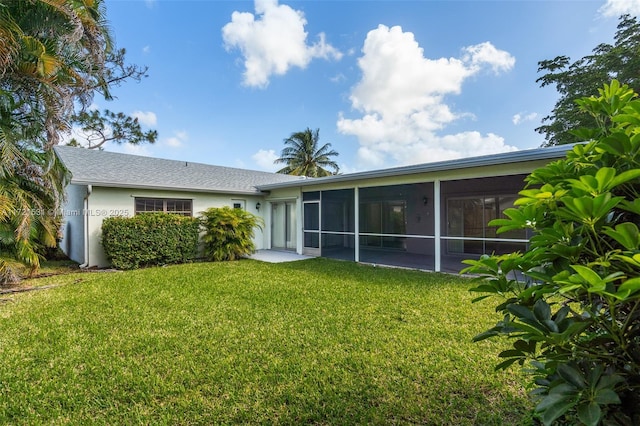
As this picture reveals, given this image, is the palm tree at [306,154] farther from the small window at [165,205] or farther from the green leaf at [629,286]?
the green leaf at [629,286]

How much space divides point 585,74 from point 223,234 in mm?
22994

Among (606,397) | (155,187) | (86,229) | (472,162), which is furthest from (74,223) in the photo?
(606,397)

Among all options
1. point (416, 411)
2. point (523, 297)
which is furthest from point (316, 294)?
point (523, 297)

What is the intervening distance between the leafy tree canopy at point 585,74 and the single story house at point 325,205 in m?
9.63

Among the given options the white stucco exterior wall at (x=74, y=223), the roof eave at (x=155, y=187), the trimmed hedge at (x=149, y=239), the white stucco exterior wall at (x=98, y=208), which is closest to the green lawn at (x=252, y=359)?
the trimmed hedge at (x=149, y=239)

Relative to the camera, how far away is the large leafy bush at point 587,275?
0.96 metres

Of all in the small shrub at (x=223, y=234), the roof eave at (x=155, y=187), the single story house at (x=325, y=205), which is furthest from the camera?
the small shrub at (x=223, y=234)

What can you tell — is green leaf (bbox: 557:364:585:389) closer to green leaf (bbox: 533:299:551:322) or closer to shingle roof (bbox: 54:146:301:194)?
green leaf (bbox: 533:299:551:322)

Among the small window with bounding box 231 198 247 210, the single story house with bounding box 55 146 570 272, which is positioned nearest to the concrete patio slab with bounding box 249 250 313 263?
the single story house with bounding box 55 146 570 272

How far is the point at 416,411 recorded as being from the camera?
2.56 m

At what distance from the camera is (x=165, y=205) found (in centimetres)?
1114

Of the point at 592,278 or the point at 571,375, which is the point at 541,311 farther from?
the point at 592,278

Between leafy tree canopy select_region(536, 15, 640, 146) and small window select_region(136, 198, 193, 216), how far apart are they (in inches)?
783

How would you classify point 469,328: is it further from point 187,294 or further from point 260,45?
point 260,45
